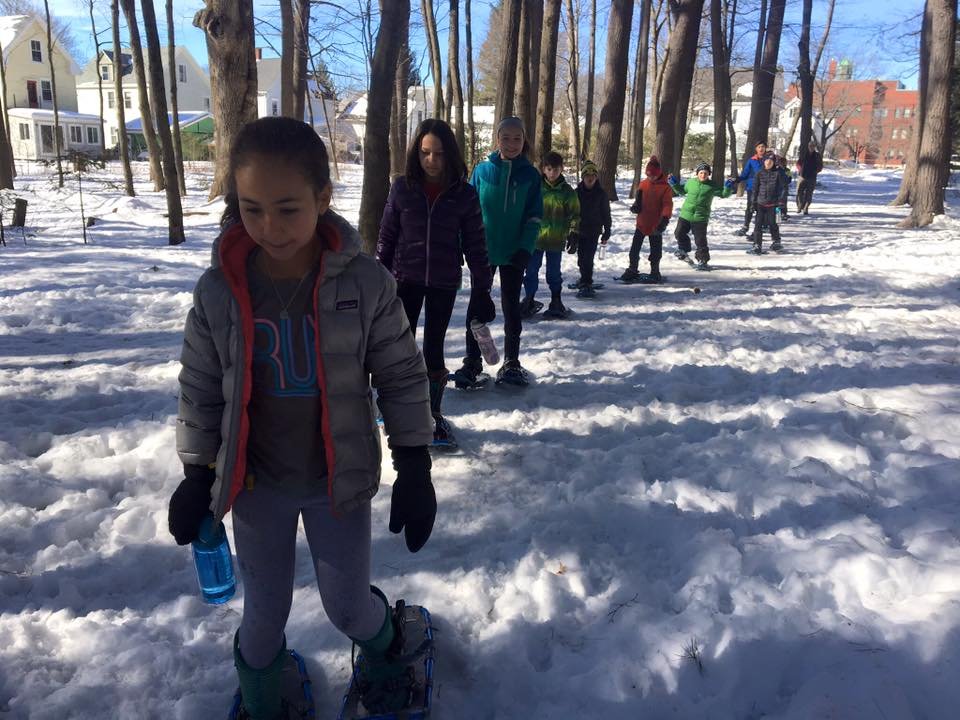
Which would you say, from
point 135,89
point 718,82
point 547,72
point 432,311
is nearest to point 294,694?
point 432,311

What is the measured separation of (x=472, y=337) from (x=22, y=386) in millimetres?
3544

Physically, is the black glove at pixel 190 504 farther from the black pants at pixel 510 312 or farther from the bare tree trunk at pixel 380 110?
the bare tree trunk at pixel 380 110

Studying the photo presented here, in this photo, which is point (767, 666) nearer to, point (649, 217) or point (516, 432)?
point (516, 432)

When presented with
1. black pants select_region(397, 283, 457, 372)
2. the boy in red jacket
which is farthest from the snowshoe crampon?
the boy in red jacket

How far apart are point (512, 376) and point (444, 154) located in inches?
83.1

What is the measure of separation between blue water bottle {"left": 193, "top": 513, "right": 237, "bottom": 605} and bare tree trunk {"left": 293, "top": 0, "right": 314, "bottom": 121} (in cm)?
1774

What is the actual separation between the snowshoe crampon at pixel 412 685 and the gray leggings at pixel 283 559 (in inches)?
15.8

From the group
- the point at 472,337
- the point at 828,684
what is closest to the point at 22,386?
the point at 472,337

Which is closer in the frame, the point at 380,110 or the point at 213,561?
the point at 213,561

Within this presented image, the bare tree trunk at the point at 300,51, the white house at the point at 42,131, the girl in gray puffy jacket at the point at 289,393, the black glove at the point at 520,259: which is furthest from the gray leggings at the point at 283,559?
the white house at the point at 42,131

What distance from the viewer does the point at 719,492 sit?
3662mm

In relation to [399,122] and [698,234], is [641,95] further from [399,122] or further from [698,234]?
[698,234]

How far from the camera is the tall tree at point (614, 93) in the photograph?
13922 millimetres

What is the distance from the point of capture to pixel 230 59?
1135 cm
